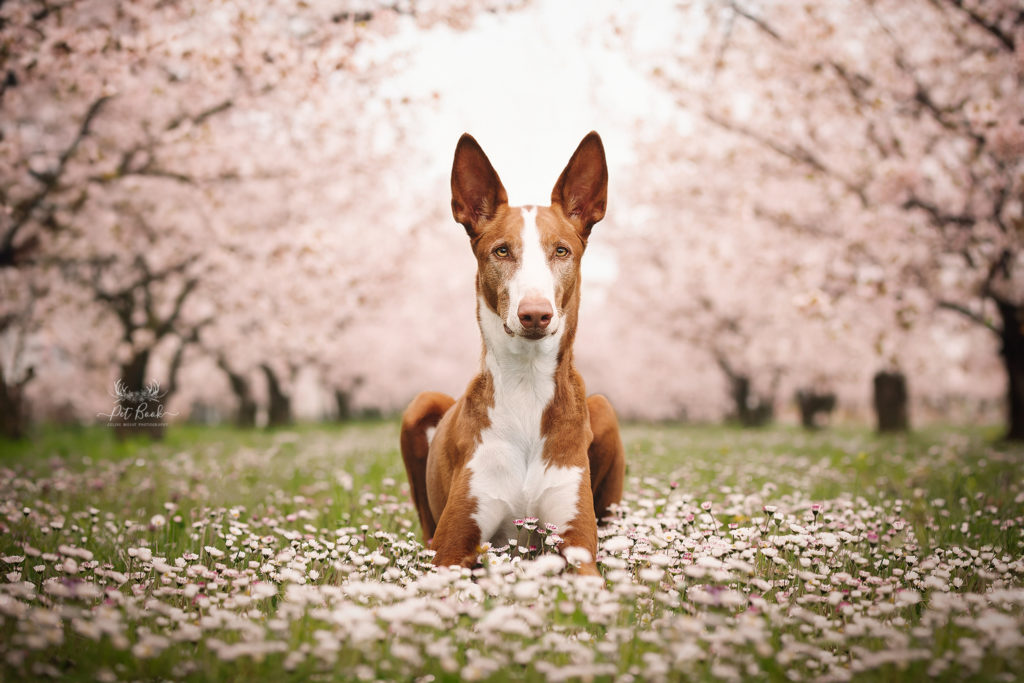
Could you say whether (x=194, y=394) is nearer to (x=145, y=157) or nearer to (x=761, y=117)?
(x=145, y=157)

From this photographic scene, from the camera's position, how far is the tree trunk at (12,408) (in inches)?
582

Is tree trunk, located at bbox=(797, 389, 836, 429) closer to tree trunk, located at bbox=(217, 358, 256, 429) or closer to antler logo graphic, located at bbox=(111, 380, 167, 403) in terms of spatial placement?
tree trunk, located at bbox=(217, 358, 256, 429)

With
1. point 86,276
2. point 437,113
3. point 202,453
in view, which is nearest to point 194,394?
point 86,276

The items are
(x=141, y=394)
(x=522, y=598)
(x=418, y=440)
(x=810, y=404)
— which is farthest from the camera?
(x=810, y=404)

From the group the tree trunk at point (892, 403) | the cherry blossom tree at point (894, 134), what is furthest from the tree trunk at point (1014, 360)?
the tree trunk at point (892, 403)

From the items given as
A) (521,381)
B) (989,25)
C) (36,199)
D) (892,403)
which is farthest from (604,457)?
(892,403)

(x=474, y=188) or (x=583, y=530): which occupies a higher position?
(x=474, y=188)

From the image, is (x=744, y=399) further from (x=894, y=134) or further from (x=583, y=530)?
(x=583, y=530)

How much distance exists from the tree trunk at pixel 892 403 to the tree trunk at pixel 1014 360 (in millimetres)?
5274

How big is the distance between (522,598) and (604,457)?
1.78m

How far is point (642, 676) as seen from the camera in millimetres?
2410

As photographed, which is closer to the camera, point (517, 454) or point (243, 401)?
point (517, 454)

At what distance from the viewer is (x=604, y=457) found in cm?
441

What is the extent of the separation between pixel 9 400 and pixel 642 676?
1735 cm
